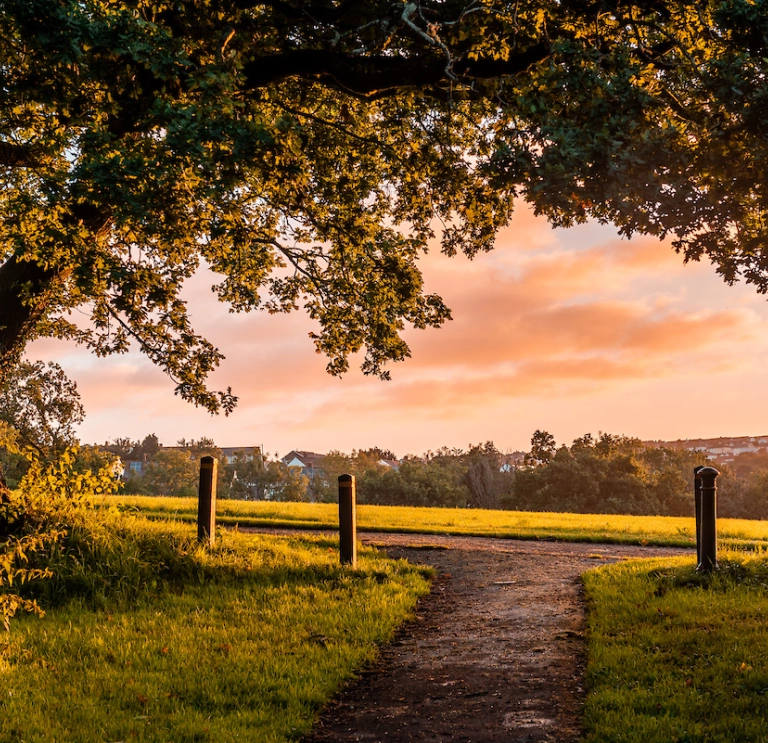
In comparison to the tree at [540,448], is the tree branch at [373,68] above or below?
above

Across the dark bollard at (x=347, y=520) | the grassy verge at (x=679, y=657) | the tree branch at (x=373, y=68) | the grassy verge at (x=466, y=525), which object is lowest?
the grassy verge at (x=466, y=525)

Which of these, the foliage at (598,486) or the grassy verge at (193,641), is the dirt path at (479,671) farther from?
the foliage at (598,486)

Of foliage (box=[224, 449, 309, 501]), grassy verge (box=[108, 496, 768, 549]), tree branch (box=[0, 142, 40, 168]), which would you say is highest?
tree branch (box=[0, 142, 40, 168])

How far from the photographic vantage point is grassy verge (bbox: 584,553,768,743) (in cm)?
532

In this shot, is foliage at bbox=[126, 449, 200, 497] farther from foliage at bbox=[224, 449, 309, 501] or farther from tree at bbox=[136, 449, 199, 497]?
foliage at bbox=[224, 449, 309, 501]

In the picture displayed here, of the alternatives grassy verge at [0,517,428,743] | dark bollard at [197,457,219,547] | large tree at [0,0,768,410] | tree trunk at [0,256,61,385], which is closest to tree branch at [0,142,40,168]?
large tree at [0,0,768,410]

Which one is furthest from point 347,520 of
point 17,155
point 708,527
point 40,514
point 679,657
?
point 17,155

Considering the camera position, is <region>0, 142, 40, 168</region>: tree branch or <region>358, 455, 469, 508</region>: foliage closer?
<region>0, 142, 40, 168</region>: tree branch

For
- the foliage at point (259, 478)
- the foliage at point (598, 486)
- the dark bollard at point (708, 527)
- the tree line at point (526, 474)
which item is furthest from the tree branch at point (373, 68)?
the foliage at point (259, 478)

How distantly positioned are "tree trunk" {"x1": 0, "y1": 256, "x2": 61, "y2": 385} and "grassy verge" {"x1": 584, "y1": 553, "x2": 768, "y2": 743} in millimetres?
9323

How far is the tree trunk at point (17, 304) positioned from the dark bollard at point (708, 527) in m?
10.1

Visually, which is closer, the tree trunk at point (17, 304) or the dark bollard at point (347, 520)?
the dark bollard at point (347, 520)

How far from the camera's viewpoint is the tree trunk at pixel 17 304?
11.5m

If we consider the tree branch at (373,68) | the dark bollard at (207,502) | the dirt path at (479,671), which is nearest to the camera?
the dirt path at (479,671)
